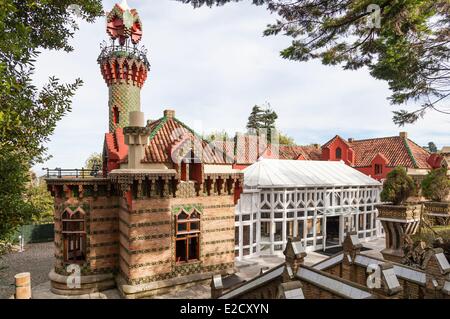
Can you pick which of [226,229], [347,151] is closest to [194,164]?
[226,229]

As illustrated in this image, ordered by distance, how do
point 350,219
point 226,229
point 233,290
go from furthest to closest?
point 350,219
point 226,229
point 233,290

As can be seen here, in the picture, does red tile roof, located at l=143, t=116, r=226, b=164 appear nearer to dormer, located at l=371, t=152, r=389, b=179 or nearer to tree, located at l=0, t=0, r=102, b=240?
tree, located at l=0, t=0, r=102, b=240

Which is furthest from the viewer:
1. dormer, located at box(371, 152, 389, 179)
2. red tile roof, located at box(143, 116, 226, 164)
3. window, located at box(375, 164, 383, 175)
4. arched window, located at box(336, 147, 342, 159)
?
arched window, located at box(336, 147, 342, 159)

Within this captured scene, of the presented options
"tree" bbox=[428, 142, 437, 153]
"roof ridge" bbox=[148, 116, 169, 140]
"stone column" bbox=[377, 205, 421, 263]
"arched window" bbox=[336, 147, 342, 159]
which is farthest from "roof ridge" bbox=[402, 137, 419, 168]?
"tree" bbox=[428, 142, 437, 153]

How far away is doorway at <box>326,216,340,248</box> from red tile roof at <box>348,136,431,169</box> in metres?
9.75

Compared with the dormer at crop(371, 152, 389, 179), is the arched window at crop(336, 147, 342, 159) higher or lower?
higher

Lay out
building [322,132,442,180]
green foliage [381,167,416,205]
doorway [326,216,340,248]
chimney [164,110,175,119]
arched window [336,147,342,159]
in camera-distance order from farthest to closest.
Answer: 1. arched window [336,147,342,159]
2. building [322,132,442,180]
3. doorway [326,216,340,248]
4. chimney [164,110,175,119]
5. green foliage [381,167,416,205]

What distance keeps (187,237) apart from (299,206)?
8.42 metres

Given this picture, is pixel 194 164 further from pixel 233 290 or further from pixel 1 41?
pixel 1 41

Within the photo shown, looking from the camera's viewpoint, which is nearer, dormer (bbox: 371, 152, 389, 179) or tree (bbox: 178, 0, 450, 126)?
tree (bbox: 178, 0, 450, 126)

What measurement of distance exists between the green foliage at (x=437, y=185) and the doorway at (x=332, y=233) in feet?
22.9

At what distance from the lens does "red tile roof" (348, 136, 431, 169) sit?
25969 millimetres

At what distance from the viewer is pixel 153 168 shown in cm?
1151

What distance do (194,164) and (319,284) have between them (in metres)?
7.52
